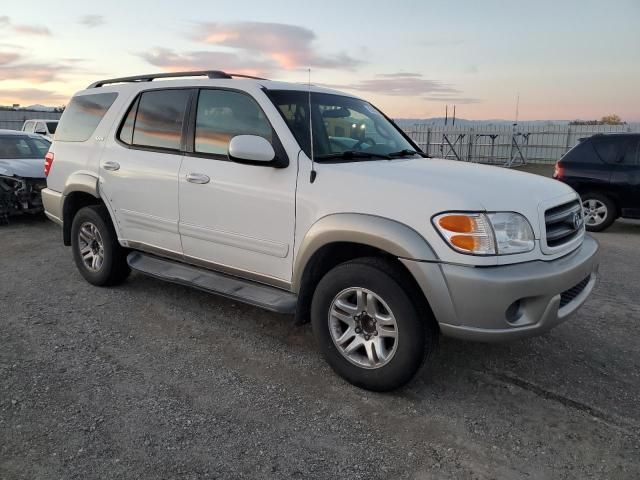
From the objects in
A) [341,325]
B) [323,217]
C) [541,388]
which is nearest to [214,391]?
[341,325]

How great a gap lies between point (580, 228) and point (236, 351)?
2.58 m

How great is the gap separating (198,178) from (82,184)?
165 cm

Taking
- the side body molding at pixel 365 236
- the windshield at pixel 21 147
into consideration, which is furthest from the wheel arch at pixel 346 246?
the windshield at pixel 21 147

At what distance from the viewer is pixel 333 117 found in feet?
13.4

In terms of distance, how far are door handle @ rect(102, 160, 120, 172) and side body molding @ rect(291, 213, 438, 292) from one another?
218 centimetres

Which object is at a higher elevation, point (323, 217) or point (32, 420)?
point (323, 217)

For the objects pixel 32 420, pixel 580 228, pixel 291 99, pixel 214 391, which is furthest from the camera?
pixel 291 99

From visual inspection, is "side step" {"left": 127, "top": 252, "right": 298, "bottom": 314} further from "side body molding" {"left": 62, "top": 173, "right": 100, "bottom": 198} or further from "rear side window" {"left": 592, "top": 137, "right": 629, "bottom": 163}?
"rear side window" {"left": 592, "top": 137, "right": 629, "bottom": 163}

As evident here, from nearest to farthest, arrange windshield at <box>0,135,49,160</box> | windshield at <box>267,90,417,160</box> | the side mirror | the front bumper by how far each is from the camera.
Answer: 1. the front bumper
2. the side mirror
3. windshield at <box>267,90,417,160</box>
4. windshield at <box>0,135,49,160</box>

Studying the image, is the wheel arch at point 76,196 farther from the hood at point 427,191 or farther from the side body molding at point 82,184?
the hood at point 427,191

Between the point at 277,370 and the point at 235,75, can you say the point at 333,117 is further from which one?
the point at 277,370

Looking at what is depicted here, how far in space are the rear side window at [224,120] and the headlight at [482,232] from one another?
1455 millimetres

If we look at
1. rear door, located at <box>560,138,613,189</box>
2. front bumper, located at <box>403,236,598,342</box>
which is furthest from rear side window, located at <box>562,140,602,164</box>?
front bumper, located at <box>403,236,598,342</box>

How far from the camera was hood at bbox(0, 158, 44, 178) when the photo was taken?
8680 millimetres
